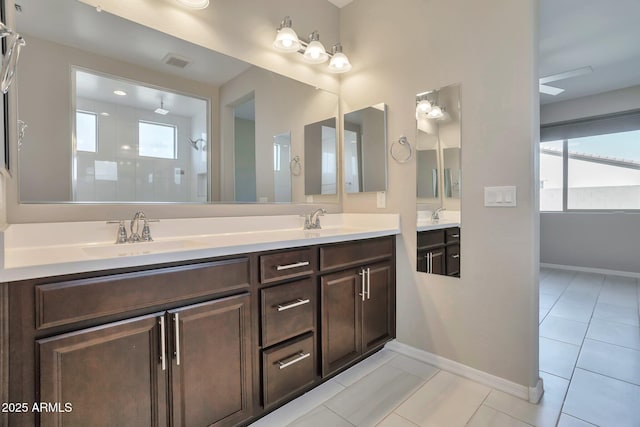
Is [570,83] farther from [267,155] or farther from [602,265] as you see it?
[267,155]

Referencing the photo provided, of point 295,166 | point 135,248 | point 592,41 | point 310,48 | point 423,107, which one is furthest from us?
point 592,41

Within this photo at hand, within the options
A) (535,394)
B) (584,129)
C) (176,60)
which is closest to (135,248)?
(176,60)

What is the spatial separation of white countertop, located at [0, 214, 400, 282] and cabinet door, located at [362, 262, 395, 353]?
0.27 m

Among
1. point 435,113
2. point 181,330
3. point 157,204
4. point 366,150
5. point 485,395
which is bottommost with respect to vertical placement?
point 485,395

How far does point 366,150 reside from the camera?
7.68ft

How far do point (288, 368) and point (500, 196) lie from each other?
4.74ft

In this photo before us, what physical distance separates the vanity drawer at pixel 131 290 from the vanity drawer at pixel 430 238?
1237mm

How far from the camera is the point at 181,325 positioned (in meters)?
1.11

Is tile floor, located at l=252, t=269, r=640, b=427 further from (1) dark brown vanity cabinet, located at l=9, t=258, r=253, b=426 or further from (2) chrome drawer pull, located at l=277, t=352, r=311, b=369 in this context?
(1) dark brown vanity cabinet, located at l=9, t=258, r=253, b=426

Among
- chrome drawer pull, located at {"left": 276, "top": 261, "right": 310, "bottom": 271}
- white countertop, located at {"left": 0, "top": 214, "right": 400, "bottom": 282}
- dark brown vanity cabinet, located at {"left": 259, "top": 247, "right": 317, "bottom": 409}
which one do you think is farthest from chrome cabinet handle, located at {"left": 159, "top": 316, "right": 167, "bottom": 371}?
chrome drawer pull, located at {"left": 276, "top": 261, "right": 310, "bottom": 271}

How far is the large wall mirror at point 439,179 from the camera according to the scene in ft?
6.08

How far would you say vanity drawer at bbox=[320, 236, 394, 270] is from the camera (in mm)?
1644

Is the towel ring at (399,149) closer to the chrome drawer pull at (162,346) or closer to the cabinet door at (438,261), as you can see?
the cabinet door at (438,261)

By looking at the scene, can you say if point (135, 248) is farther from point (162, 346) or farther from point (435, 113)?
point (435, 113)
